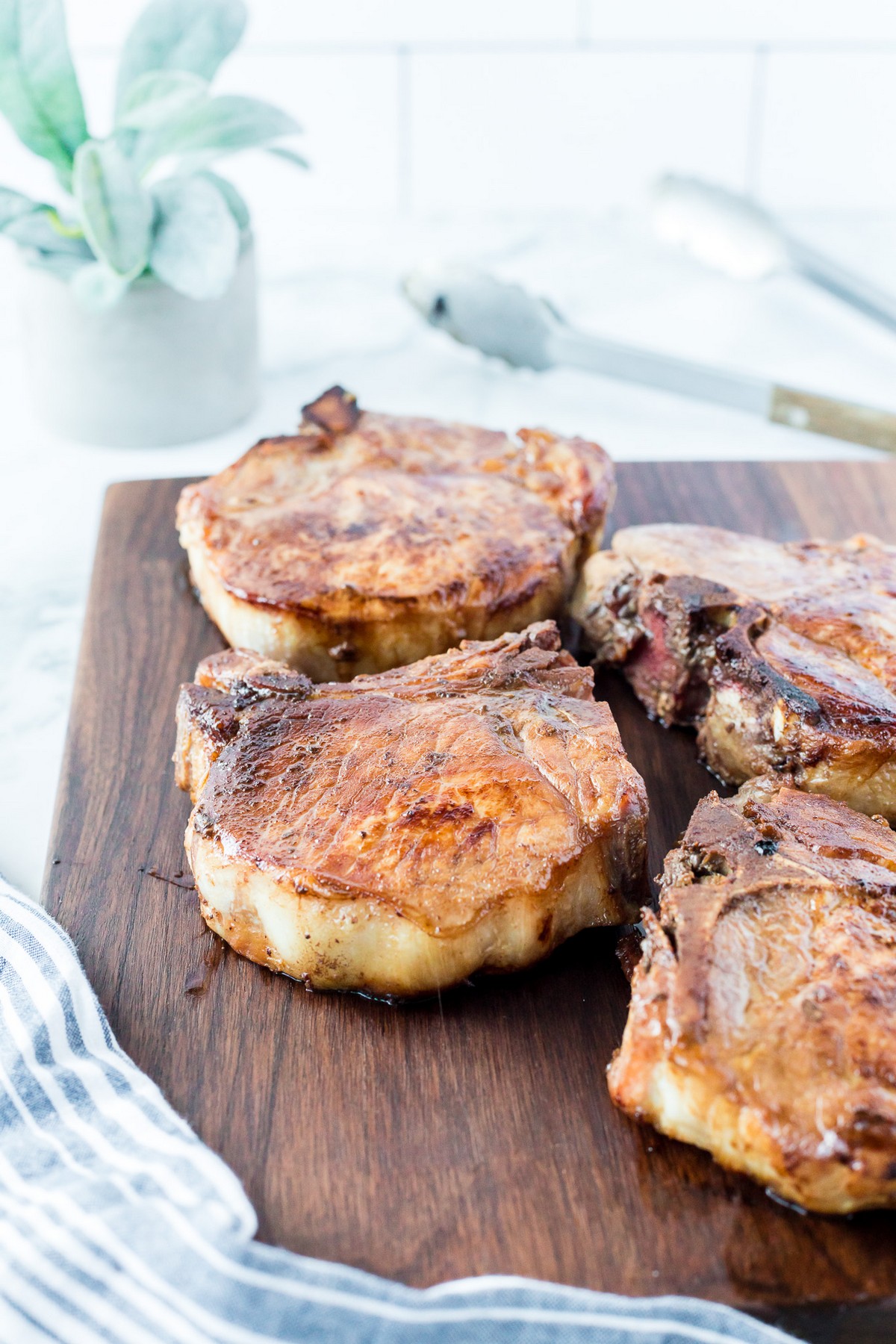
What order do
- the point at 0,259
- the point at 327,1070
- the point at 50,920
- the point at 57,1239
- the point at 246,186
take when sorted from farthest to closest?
1. the point at 246,186
2. the point at 0,259
3. the point at 50,920
4. the point at 327,1070
5. the point at 57,1239

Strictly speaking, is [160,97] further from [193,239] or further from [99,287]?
[99,287]

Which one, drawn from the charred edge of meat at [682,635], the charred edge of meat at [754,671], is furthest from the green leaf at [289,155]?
the charred edge of meat at [754,671]

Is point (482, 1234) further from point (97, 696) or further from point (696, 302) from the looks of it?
point (696, 302)

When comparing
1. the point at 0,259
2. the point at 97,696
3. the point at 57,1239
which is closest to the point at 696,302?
the point at 0,259

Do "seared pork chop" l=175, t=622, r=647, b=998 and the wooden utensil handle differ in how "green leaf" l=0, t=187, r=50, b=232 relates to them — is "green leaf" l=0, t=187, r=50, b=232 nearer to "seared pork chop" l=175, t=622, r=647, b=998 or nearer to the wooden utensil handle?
"seared pork chop" l=175, t=622, r=647, b=998

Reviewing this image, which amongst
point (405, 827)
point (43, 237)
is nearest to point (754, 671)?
point (405, 827)

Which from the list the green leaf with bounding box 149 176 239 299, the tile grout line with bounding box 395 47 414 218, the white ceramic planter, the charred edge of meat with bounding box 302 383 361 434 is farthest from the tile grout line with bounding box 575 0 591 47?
the charred edge of meat with bounding box 302 383 361 434

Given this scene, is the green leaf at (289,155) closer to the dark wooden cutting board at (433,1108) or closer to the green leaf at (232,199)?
the green leaf at (232,199)
